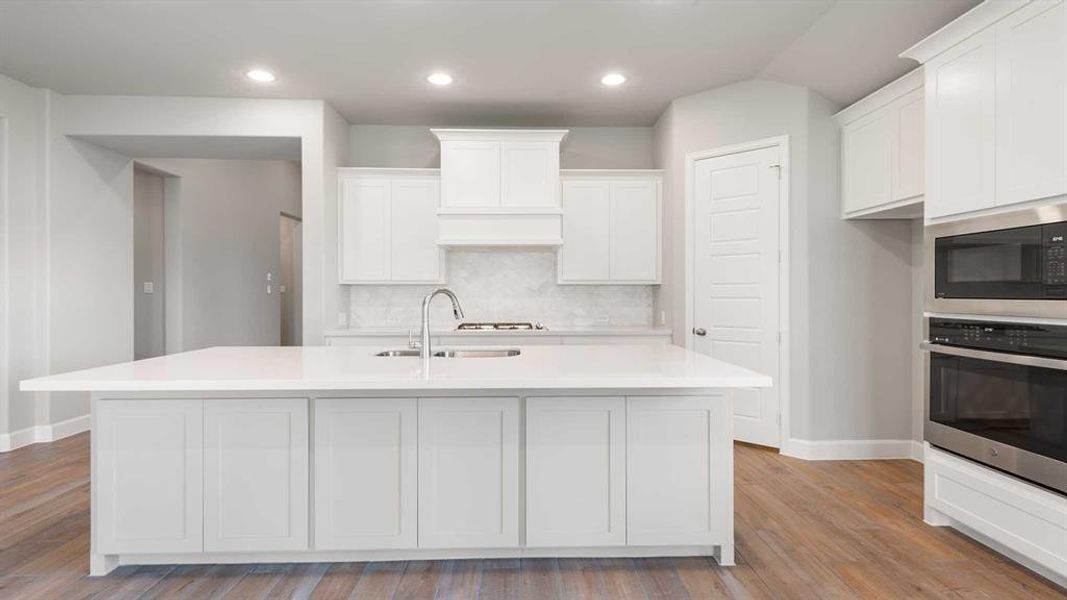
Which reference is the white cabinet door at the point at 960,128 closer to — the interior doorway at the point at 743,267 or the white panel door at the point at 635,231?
the interior doorway at the point at 743,267

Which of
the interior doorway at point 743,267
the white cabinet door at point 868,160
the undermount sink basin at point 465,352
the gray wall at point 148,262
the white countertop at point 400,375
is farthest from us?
the gray wall at point 148,262

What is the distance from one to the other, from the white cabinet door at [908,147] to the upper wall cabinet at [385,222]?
3.25m

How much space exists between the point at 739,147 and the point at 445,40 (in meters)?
2.19

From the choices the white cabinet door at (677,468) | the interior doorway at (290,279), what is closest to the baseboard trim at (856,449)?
the white cabinet door at (677,468)

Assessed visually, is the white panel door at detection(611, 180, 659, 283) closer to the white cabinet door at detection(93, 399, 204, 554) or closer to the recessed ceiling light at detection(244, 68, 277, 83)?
the recessed ceiling light at detection(244, 68, 277, 83)

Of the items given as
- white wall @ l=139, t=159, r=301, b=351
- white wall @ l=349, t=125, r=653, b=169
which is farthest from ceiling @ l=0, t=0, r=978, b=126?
white wall @ l=139, t=159, r=301, b=351

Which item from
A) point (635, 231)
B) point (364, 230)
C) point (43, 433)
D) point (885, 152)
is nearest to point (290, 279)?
point (364, 230)

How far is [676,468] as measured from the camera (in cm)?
238

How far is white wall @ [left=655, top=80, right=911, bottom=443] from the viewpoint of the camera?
3.97 m

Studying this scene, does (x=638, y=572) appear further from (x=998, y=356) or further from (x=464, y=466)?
(x=998, y=356)

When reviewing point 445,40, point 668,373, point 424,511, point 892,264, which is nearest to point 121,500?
point 424,511

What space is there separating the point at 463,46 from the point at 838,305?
3.00 meters

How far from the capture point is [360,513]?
7.73 ft

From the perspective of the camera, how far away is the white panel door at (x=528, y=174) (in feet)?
15.2
